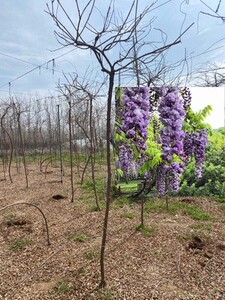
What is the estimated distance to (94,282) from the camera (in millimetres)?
2514

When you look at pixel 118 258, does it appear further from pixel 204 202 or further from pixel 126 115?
pixel 204 202

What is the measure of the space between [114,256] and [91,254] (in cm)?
24

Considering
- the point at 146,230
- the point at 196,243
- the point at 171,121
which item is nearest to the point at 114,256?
the point at 146,230

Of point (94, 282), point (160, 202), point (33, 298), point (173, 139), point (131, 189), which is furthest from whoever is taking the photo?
point (131, 189)

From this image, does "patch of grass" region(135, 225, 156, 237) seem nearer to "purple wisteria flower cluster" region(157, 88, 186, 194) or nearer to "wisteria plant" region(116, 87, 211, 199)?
"wisteria plant" region(116, 87, 211, 199)

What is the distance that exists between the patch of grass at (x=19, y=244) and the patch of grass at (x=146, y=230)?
138 cm

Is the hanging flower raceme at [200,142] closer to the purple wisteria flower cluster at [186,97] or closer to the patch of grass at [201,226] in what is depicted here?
the purple wisteria flower cluster at [186,97]

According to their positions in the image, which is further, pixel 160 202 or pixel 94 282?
pixel 160 202

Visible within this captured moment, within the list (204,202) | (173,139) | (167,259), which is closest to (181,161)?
(173,139)

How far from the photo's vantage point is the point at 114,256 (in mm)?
2998

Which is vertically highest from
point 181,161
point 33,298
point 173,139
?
point 173,139

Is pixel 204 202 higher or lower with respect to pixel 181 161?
lower

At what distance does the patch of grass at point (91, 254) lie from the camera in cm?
297

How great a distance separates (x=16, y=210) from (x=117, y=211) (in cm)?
172
